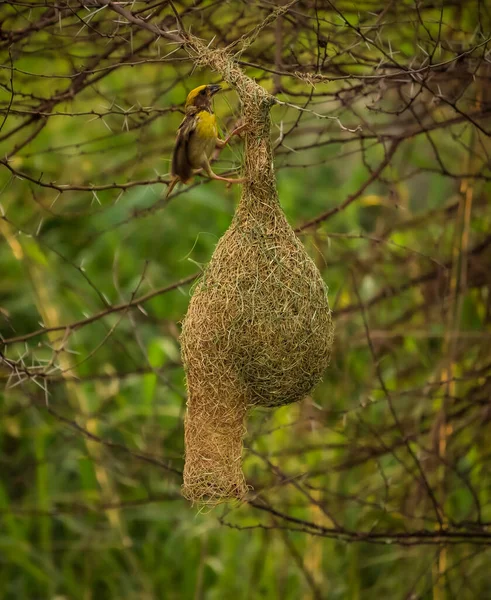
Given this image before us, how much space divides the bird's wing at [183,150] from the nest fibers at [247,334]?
7.8 inches

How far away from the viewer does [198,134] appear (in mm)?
2412

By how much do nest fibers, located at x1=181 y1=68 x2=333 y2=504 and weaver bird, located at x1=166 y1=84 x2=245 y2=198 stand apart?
16 centimetres

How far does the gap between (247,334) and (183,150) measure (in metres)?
0.53

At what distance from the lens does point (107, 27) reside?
3.68 m

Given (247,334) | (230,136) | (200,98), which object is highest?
(200,98)

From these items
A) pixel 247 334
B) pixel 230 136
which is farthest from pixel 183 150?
pixel 247 334

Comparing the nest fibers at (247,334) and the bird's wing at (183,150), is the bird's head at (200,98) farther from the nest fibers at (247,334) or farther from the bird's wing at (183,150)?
the nest fibers at (247,334)

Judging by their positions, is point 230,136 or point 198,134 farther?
point 198,134

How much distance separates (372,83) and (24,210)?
387cm

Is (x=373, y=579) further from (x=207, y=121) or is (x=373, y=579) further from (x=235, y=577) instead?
(x=207, y=121)

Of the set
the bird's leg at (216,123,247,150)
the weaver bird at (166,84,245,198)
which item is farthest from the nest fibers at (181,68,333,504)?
the weaver bird at (166,84,245,198)

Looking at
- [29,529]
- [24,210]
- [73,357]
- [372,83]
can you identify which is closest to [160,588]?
[29,529]

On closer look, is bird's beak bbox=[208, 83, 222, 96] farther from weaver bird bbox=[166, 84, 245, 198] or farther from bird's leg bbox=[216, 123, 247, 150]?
bird's leg bbox=[216, 123, 247, 150]

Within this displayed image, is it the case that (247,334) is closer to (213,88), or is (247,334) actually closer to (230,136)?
(230,136)
